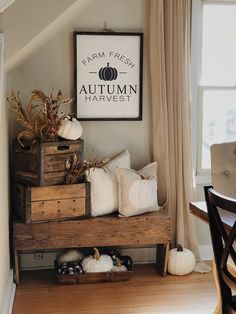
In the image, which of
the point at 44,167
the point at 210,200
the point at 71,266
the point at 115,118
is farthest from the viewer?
the point at 115,118

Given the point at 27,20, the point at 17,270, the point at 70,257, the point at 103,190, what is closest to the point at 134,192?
the point at 103,190

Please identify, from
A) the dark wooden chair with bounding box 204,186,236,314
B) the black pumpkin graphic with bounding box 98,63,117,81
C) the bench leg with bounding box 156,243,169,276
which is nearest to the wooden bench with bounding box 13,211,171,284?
the bench leg with bounding box 156,243,169,276

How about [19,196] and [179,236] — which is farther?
[179,236]

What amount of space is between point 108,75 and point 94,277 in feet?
4.84

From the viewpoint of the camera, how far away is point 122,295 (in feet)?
10.8

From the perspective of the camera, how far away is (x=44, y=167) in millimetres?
3236

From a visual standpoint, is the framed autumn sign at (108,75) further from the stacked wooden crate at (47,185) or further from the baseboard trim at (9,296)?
the baseboard trim at (9,296)

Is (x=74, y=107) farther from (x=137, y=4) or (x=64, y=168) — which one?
(x=137, y=4)

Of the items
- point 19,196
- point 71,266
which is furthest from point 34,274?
point 19,196

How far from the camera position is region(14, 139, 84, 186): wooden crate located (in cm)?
322

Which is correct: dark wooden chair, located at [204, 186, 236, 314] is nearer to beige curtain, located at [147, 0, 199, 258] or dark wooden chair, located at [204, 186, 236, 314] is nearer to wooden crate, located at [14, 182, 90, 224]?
wooden crate, located at [14, 182, 90, 224]

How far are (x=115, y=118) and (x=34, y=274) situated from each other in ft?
4.33

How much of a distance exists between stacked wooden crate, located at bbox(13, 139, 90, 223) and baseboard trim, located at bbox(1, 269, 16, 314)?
42 centimetres

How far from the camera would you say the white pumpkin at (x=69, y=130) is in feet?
10.9
